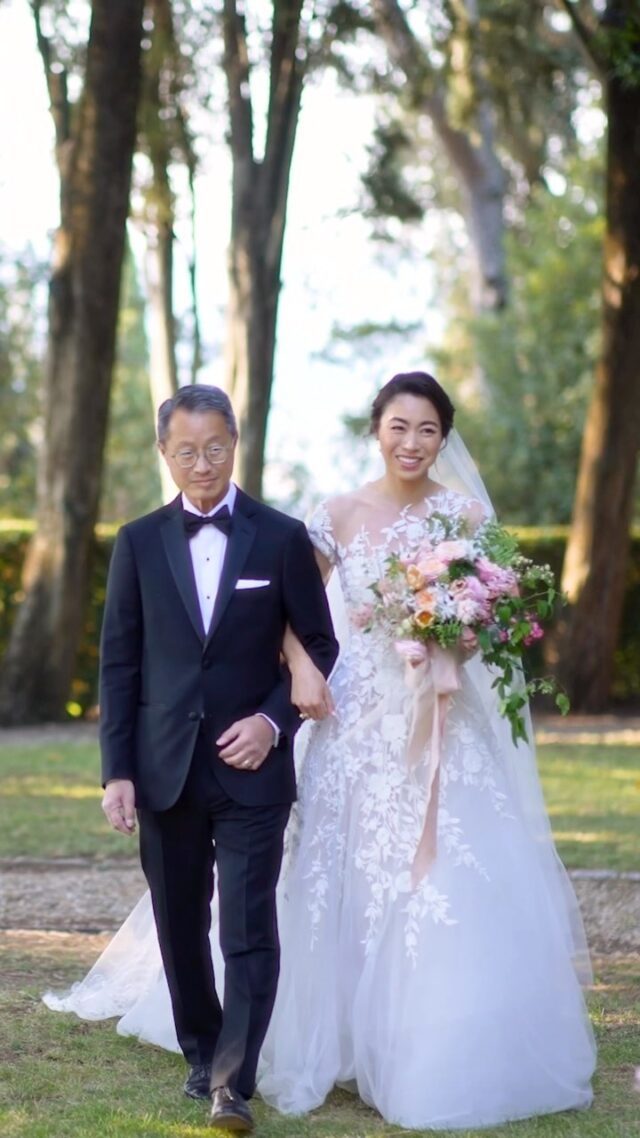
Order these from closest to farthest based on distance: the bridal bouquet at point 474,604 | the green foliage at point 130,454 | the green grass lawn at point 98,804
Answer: the bridal bouquet at point 474,604 < the green grass lawn at point 98,804 < the green foliage at point 130,454

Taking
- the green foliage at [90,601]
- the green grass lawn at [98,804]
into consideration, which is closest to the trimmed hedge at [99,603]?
the green foliage at [90,601]

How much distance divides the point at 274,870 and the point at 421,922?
1.80 feet

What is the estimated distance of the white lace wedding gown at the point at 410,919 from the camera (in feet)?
16.2

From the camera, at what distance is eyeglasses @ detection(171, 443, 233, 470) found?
4812mm

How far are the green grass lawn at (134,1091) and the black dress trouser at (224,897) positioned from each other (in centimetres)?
24

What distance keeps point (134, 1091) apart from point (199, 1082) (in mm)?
225

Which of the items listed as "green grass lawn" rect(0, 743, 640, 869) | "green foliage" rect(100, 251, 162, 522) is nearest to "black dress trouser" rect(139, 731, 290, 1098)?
"green grass lawn" rect(0, 743, 640, 869)

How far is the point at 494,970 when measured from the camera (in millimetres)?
5035

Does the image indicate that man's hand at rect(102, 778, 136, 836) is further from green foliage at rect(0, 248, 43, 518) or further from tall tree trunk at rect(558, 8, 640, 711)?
green foliage at rect(0, 248, 43, 518)

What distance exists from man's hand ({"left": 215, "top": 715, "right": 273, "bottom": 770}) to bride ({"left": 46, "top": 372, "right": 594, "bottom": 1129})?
0.69 ft

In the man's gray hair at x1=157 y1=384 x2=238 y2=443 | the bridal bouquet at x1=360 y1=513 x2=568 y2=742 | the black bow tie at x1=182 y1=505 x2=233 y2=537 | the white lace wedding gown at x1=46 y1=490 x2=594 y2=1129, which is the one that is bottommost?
the white lace wedding gown at x1=46 y1=490 x2=594 y2=1129

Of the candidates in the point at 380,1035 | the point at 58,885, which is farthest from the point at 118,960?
the point at 58,885

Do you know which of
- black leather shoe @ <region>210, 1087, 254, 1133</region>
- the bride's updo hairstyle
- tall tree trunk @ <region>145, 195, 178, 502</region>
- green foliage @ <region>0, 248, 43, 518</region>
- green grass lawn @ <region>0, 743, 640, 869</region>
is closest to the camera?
black leather shoe @ <region>210, 1087, 254, 1133</region>

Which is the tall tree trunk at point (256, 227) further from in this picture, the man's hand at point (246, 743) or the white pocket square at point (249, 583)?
the man's hand at point (246, 743)
